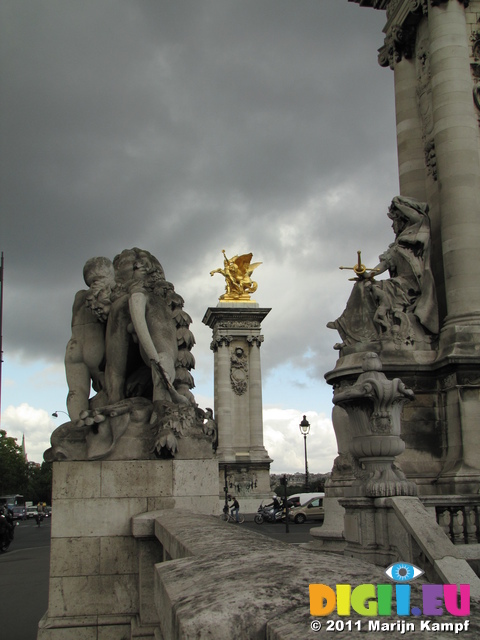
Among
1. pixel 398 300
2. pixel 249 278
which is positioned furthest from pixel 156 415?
pixel 249 278

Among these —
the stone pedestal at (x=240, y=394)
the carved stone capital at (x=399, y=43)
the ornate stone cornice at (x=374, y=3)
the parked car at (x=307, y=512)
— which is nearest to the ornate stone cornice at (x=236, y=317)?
the stone pedestal at (x=240, y=394)

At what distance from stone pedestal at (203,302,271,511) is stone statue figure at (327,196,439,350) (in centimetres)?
3792

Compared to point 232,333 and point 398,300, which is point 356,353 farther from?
point 232,333

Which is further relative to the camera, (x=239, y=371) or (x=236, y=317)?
(x=236, y=317)

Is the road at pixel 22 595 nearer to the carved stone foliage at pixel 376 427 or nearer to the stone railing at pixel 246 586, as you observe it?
the carved stone foliage at pixel 376 427

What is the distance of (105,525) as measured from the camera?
586 centimetres

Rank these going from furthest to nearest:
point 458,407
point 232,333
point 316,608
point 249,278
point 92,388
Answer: point 249,278
point 232,333
point 458,407
point 92,388
point 316,608

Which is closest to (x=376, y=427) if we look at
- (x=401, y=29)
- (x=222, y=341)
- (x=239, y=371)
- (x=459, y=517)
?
(x=459, y=517)

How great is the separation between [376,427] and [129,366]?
3530 mm

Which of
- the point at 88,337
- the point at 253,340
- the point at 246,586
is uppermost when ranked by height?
the point at 253,340

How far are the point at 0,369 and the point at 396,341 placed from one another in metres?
17.3

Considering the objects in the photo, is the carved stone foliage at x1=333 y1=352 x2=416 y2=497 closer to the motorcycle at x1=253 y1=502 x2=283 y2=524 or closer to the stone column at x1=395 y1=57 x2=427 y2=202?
the stone column at x1=395 y1=57 x2=427 y2=202

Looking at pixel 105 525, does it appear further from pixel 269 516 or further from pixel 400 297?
pixel 269 516

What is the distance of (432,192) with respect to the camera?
15250 mm
